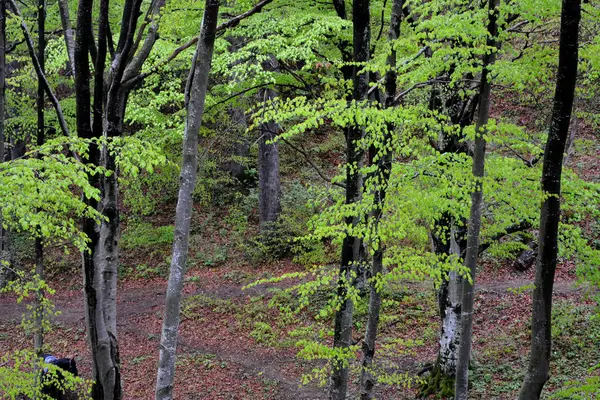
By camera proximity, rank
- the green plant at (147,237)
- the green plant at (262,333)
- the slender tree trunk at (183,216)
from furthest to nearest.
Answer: the green plant at (147,237) < the green plant at (262,333) < the slender tree trunk at (183,216)

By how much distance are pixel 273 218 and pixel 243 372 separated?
790 cm

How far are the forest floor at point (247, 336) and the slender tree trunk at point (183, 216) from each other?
18.3 ft

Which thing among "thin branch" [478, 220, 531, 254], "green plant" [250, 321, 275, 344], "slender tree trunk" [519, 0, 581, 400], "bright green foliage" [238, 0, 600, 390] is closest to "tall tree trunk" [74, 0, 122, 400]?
"bright green foliage" [238, 0, 600, 390]

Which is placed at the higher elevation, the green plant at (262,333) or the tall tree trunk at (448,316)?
the tall tree trunk at (448,316)

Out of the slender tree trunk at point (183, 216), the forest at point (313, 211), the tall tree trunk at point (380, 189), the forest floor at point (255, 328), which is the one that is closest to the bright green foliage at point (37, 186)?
the forest at point (313, 211)

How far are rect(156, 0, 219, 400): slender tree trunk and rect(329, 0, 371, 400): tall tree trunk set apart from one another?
243 cm

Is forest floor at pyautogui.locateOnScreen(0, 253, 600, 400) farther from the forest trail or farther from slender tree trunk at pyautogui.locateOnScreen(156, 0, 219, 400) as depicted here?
slender tree trunk at pyautogui.locateOnScreen(156, 0, 219, 400)

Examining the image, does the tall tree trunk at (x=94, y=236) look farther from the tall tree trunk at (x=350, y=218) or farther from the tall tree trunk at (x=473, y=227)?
the tall tree trunk at (x=473, y=227)

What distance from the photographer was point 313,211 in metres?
20.1

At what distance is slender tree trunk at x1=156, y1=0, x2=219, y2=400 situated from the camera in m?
5.34

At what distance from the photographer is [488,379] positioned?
35.0 ft

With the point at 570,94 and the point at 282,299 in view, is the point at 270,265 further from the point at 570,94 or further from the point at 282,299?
the point at 570,94

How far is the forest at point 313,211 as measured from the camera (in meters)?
5.99

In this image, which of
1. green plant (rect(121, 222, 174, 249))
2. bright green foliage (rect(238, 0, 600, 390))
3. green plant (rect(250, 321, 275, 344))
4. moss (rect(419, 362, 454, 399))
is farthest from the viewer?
green plant (rect(121, 222, 174, 249))
